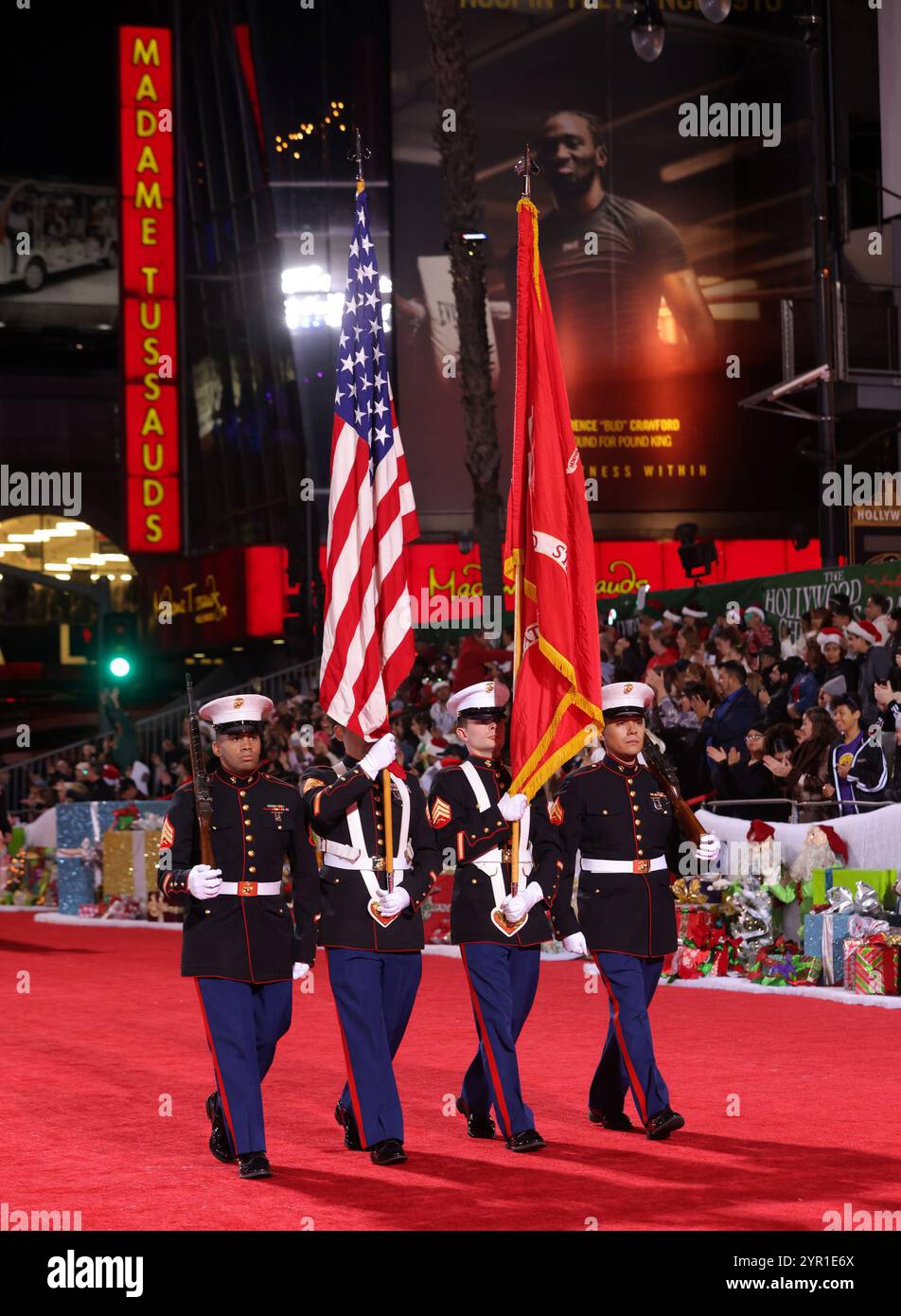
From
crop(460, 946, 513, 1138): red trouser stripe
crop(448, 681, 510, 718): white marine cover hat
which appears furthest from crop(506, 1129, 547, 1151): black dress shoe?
crop(448, 681, 510, 718): white marine cover hat

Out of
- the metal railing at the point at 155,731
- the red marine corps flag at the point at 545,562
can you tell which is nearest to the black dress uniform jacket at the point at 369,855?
the red marine corps flag at the point at 545,562

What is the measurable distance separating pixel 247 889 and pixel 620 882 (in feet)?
5.62

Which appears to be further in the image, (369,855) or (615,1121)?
(615,1121)

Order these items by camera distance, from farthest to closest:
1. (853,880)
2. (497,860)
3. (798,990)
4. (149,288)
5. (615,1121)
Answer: (149,288) < (853,880) < (798,990) < (615,1121) < (497,860)

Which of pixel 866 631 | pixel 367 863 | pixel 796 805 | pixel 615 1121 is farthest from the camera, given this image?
pixel 866 631

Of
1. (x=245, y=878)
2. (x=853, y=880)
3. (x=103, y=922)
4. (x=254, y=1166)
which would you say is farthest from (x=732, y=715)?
(x=103, y=922)

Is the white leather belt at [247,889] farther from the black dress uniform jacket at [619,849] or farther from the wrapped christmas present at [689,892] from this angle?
the wrapped christmas present at [689,892]

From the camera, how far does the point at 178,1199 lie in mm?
7094

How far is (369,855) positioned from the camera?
8.18 metres

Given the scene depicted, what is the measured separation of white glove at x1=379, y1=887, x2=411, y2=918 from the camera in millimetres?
→ 7977

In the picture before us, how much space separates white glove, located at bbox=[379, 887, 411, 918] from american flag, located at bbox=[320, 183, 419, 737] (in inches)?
34.6

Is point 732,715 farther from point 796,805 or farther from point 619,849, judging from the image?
point 619,849

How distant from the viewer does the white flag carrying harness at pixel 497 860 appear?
827 centimetres

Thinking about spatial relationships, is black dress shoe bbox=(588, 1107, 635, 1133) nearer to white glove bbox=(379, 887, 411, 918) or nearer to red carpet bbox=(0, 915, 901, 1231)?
red carpet bbox=(0, 915, 901, 1231)
